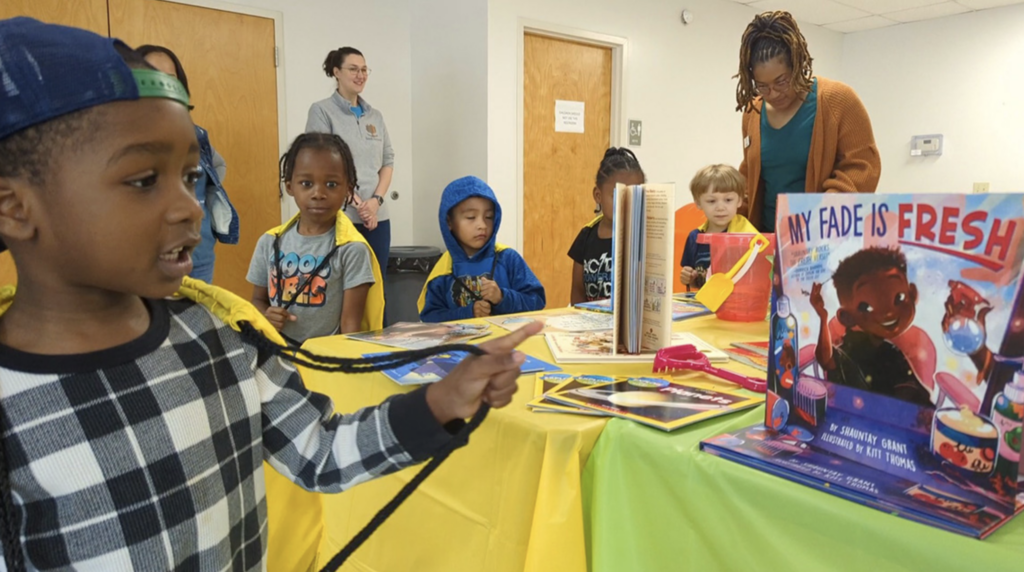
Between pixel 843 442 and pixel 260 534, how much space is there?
0.69m

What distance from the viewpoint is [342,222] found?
2133mm

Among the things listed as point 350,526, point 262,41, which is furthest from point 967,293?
point 262,41

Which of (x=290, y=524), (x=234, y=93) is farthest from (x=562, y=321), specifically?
(x=234, y=93)

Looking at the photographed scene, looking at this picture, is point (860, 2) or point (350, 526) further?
point (860, 2)

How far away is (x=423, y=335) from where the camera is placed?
55.5 inches

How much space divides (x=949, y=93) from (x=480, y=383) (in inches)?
270

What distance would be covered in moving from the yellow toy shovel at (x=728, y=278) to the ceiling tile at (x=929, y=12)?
5.44 meters

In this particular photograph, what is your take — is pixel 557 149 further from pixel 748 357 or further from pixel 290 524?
pixel 290 524

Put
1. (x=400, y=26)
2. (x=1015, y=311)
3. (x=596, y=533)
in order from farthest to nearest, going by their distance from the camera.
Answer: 1. (x=400, y=26)
2. (x=596, y=533)
3. (x=1015, y=311)

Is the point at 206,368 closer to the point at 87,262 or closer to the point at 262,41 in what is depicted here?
the point at 87,262

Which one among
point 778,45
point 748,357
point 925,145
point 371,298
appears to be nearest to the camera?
point 748,357

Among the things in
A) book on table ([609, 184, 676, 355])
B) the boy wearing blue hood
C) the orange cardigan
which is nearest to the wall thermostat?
the orange cardigan

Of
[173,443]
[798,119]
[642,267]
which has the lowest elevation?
[173,443]

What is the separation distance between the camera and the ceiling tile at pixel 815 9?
5602 millimetres
